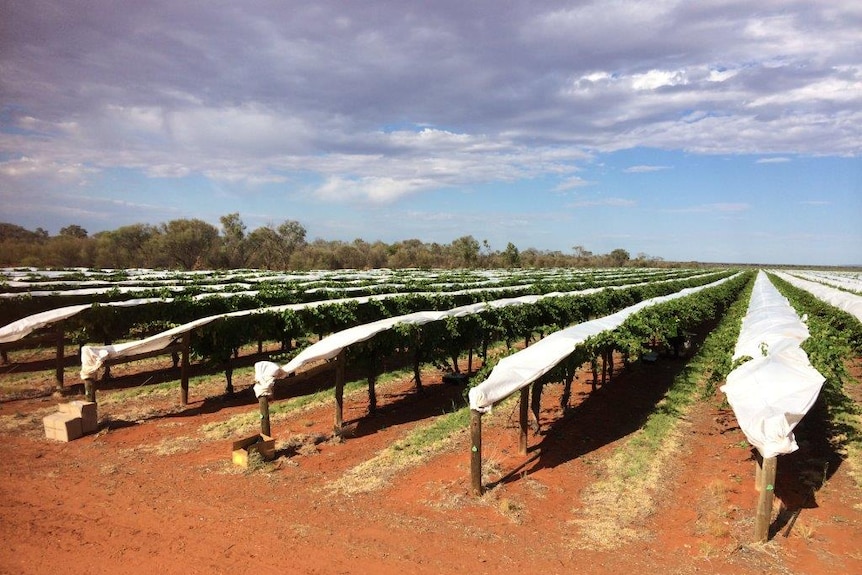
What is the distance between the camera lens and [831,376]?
381 inches

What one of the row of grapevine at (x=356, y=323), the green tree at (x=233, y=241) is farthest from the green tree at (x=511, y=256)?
the row of grapevine at (x=356, y=323)

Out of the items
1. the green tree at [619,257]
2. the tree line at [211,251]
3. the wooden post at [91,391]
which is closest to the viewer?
the wooden post at [91,391]

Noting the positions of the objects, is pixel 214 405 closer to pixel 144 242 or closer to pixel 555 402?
pixel 555 402

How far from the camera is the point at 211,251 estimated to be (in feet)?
223

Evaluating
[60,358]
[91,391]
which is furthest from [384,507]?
[60,358]

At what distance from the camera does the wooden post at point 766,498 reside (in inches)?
268

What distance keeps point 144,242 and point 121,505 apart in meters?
69.5

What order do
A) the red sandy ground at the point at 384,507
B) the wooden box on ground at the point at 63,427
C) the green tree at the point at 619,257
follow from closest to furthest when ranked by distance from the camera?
the red sandy ground at the point at 384,507, the wooden box on ground at the point at 63,427, the green tree at the point at 619,257

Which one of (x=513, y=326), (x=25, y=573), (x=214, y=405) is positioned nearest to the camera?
(x=25, y=573)

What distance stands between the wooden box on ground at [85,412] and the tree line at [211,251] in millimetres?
56143

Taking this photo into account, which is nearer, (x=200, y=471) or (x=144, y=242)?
(x=200, y=471)

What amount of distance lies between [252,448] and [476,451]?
15.8 ft

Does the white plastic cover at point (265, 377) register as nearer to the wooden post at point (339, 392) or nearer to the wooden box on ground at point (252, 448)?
the wooden box on ground at point (252, 448)

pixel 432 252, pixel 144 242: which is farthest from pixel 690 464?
pixel 432 252
